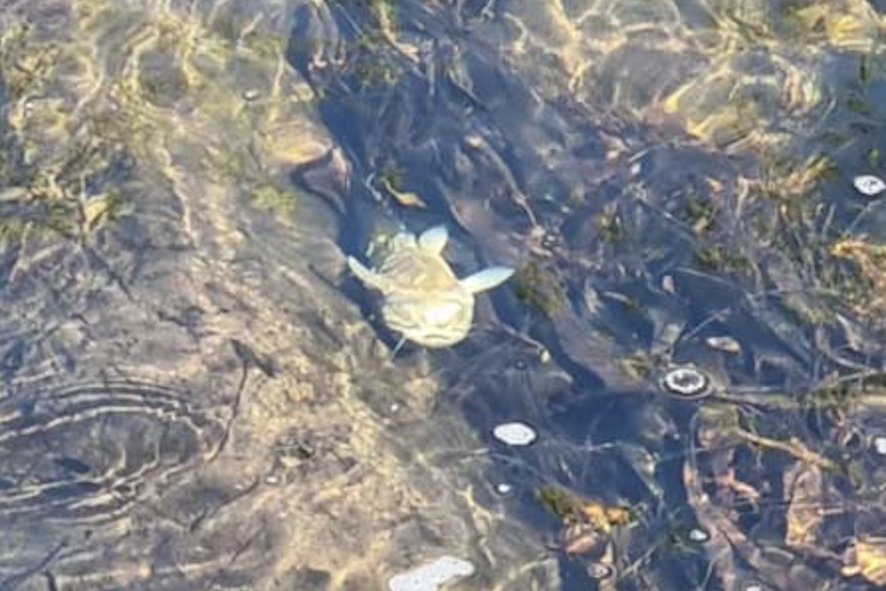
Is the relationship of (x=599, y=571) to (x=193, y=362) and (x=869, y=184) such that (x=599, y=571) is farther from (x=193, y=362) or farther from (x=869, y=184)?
(x=869, y=184)

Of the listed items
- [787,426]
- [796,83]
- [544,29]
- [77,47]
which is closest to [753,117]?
[796,83]

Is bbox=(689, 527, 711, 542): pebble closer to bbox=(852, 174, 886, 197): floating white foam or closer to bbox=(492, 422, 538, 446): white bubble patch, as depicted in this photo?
bbox=(492, 422, 538, 446): white bubble patch

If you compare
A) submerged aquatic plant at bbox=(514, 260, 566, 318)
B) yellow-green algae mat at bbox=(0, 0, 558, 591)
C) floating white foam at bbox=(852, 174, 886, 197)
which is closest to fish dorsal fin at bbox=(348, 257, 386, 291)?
yellow-green algae mat at bbox=(0, 0, 558, 591)

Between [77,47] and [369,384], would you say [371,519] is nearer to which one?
[369,384]

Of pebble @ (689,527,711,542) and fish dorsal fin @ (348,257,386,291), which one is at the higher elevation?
fish dorsal fin @ (348,257,386,291)

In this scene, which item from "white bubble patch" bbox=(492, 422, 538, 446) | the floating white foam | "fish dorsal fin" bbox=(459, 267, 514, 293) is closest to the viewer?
"white bubble patch" bbox=(492, 422, 538, 446)

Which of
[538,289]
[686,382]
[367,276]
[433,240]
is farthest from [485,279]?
[686,382]

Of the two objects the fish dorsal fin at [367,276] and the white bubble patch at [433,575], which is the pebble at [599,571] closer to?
the white bubble patch at [433,575]
